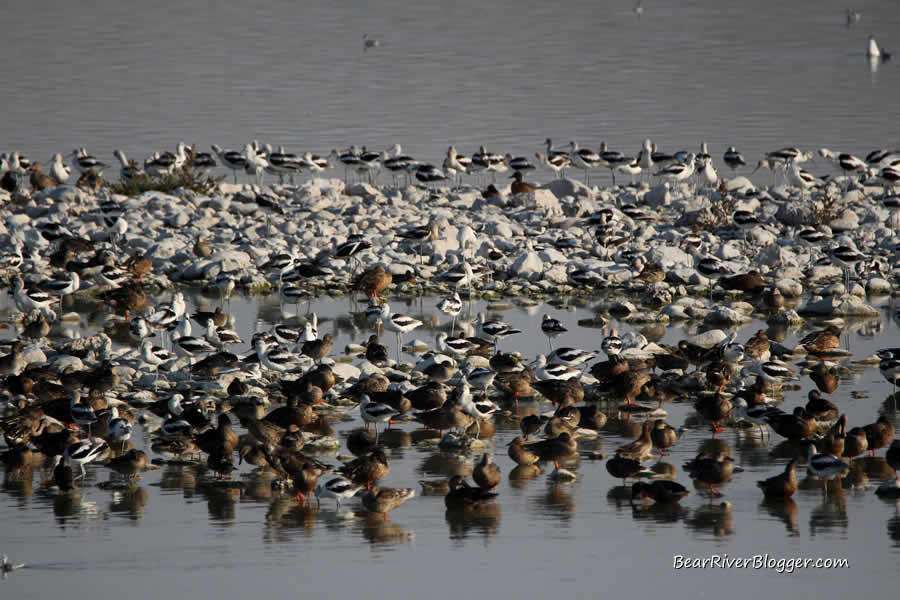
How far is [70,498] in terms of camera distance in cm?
1157

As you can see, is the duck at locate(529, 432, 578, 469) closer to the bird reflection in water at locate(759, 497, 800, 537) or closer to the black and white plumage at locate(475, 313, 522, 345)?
the bird reflection in water at locate(759, 497, 800, 537)

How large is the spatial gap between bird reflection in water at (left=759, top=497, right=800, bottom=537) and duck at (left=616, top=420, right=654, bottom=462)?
134 centimetres

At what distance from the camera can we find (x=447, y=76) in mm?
53844

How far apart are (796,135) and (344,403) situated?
26486 mm

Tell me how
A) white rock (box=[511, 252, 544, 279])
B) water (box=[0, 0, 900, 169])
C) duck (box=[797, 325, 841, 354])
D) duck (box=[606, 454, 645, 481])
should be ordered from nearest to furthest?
1. duck (box=[606, 454, 645, 481])
2. duck (box=[797, 325, 841, 354])
3. white rock (box=[511, 252, 544, 279])
4. water (box=[0, 0, 900, 169])

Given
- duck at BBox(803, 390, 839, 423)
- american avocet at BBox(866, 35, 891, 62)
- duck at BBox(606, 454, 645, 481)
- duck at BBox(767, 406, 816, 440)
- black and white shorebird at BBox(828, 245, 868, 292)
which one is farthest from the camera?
american avocet at BBox(866, 35, 891, 62)

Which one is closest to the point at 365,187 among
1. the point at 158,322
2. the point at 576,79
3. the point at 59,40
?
the point at 158,322

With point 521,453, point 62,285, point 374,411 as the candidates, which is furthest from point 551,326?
point 62,285

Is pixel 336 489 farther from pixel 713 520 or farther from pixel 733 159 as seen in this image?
pixel 733 159

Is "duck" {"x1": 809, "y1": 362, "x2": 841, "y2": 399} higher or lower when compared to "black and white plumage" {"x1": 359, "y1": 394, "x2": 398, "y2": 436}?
higher

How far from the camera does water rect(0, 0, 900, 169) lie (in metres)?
38.9

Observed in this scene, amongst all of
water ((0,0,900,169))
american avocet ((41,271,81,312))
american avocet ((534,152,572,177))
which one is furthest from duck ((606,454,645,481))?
water ((0,0,900,169))

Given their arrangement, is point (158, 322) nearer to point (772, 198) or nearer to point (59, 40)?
point (772, 198)

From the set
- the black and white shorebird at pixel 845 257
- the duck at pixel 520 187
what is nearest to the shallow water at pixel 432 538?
the black and white shorebird at pixel 845 257
